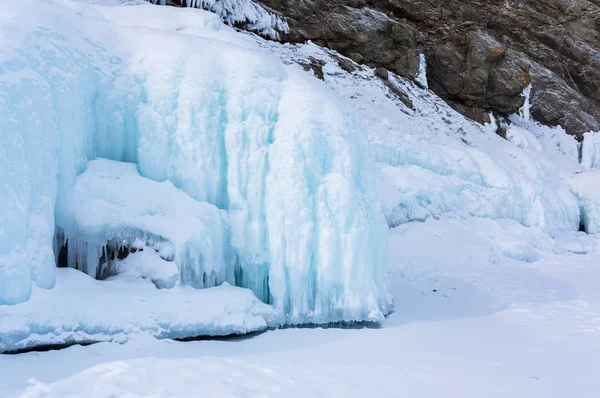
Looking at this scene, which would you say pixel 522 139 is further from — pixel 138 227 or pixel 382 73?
pixel 138 227

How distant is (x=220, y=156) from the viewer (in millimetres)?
7070

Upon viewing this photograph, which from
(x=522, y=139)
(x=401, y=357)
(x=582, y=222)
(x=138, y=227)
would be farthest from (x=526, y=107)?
(x=138, y=227)

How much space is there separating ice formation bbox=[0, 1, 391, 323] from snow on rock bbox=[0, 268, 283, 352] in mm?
425

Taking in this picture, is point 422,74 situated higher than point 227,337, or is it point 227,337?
point 422,74

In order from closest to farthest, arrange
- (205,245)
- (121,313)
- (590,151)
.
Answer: (121,313), (205,245), (590,151)

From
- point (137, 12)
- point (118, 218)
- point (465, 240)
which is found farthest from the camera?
point (465, 240)

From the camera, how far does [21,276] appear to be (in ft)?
16.9

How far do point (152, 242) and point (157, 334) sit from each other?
120 cm

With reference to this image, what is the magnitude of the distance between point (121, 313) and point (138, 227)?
3.67 feet

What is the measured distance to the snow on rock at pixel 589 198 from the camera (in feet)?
57.3

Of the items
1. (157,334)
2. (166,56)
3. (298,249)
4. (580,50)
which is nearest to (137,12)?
(166,56)

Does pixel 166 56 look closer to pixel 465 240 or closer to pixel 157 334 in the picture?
pixel 157 334

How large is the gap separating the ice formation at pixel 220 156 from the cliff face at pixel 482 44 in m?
12.5

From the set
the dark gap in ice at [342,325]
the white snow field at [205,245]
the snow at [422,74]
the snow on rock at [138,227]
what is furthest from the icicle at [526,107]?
the snow on rock at [138,227]
